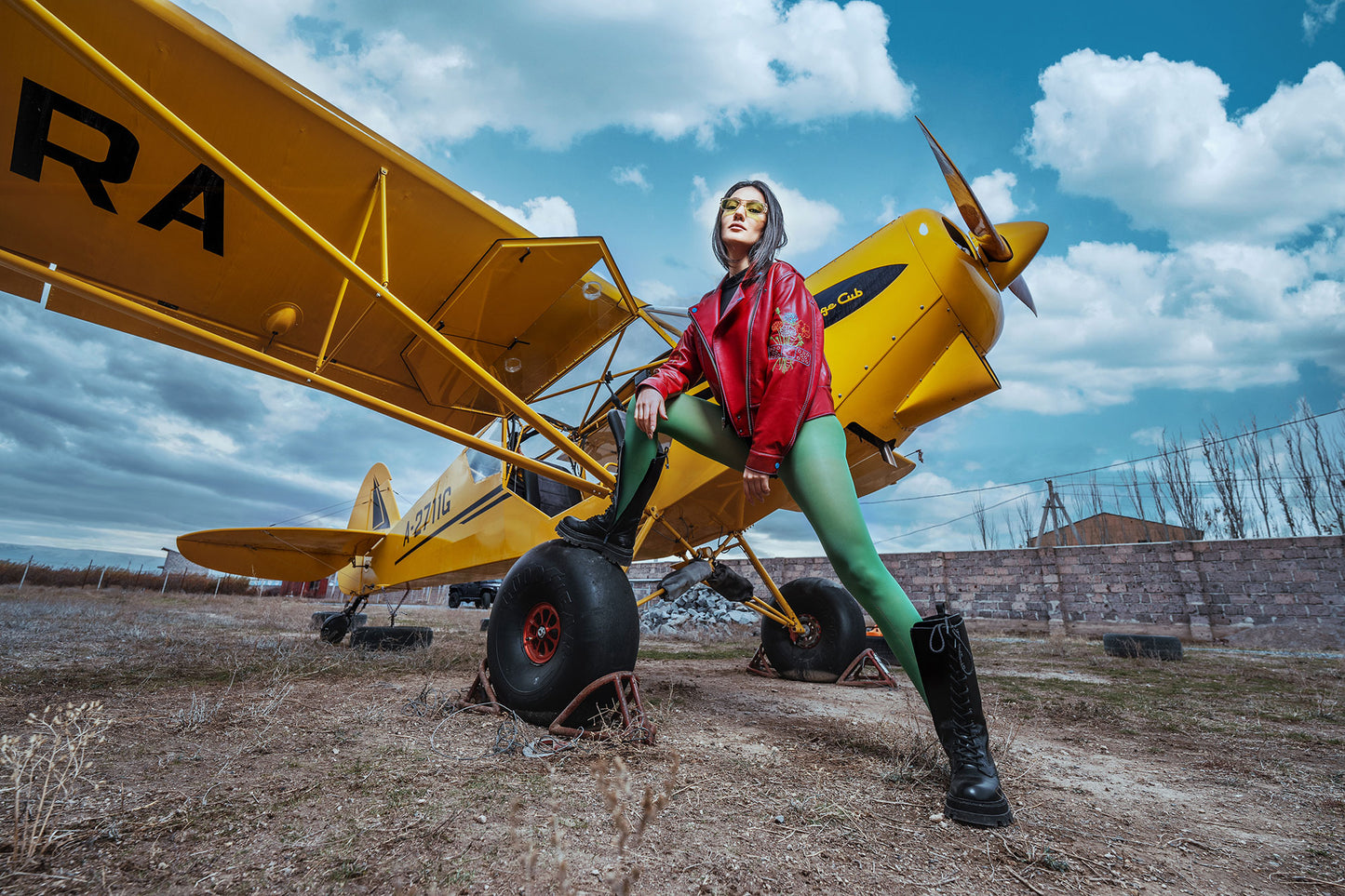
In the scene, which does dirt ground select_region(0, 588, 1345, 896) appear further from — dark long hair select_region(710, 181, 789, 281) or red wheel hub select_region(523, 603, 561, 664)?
dark long hair select_region(710, 181, 789, 281)

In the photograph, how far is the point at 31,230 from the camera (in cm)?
250

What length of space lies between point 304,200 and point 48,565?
33.6m

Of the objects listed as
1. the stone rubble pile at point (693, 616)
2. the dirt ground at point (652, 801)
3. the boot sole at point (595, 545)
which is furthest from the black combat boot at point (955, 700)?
the stone rubble pile at point (693, 616)

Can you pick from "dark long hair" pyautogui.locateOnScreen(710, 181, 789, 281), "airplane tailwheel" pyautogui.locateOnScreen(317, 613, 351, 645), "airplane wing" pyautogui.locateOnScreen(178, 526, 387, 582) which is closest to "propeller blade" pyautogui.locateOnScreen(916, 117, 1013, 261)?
"dark long hair" pyautogui.locateOnScreen(710, 181, 789, 281)

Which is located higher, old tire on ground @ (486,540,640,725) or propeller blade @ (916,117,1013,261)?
propeller blade @ (916,117,1013,261)

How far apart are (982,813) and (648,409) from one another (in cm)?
148

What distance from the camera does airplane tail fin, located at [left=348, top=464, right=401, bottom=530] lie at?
916 cm

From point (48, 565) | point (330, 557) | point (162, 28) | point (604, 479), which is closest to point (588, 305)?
point (604, 479)

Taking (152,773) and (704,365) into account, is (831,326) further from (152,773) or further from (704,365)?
(152,773)

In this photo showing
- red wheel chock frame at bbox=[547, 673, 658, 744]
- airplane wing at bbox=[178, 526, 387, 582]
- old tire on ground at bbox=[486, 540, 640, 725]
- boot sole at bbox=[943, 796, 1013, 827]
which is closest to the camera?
boot sole at bbox=[943, 796, 1013, 827]

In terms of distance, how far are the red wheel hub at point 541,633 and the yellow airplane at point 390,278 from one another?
11 millimetres

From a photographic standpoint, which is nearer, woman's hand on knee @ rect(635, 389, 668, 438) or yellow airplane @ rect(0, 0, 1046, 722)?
woman's hand on knee @ rect(635, 389, 668, 438)

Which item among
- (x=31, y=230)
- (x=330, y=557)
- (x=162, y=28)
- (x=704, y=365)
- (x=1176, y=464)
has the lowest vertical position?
(x=330, y=557)

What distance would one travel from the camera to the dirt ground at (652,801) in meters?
1.11
